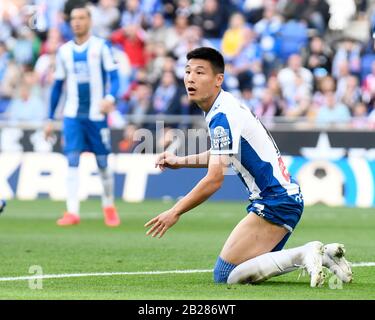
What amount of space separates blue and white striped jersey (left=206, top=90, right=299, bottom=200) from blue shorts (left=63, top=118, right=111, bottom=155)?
6256 mm

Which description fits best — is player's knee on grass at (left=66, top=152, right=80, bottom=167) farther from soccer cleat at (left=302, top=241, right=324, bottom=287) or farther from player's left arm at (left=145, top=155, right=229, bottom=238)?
soccer cleat at (left=302, top=241, right=324, bottom=287)

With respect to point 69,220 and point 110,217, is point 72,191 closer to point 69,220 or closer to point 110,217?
point 69,220

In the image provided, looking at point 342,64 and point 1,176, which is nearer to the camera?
point 1,176

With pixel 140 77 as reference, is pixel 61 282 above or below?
below

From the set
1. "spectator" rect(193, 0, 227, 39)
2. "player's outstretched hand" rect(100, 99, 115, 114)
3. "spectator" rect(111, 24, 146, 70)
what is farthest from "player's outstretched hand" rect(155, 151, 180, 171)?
"spectator" rect(193, 0, 227, 39)

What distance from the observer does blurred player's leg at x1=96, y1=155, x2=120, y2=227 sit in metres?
14.6

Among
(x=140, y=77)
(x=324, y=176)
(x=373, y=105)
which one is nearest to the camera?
(x=324, y=176)

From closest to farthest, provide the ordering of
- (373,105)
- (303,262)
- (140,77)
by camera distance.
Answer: (303,262)
(373,105)
(140,77)

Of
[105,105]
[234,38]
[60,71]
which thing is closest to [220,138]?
[105,105]

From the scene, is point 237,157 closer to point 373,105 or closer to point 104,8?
point 373,105

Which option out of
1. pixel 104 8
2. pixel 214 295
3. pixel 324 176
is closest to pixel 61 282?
pixel 214 295

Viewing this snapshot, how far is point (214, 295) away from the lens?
7.62 metres

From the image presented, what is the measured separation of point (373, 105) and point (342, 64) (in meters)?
1.19

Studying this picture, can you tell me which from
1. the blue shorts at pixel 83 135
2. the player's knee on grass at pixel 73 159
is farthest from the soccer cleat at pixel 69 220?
the blue shorts at pixel 83 135
